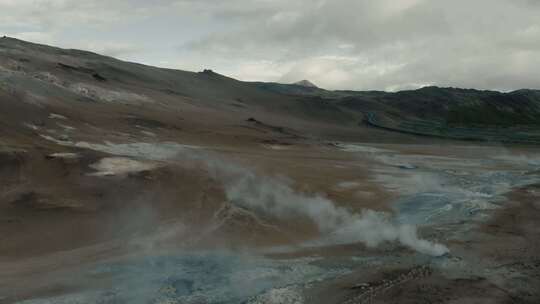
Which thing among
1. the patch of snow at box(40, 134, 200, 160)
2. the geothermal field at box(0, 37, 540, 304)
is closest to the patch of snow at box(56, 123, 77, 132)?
the geothermal field at box(0, 37, 540, 304)

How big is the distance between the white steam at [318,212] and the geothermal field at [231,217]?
0.37 feet

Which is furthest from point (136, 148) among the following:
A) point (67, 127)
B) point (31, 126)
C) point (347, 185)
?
point (347, 185)

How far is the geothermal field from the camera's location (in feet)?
53.5

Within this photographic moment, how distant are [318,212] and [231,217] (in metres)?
4.43

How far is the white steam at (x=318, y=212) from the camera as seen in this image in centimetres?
2119

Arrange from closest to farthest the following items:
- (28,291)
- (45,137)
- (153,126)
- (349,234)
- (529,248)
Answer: (28,291), (529,248), (349,234), (45,137), (153,126)

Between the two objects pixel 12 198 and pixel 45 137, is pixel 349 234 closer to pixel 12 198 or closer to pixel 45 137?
pixel 12 198

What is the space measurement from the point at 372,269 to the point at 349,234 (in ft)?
13.8

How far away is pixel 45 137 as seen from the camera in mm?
31688

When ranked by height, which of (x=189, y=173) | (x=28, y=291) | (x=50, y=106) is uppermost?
(x=50, y=106)

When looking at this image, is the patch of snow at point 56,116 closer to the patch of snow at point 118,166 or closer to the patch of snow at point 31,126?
the patch of snow at point 31,126

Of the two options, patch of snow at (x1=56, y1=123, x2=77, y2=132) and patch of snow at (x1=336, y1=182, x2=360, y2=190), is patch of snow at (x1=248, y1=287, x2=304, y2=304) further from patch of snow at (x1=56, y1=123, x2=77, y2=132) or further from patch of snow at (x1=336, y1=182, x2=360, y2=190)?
patch of snow at (x1=56, y1=123, x2=77, y2=132)

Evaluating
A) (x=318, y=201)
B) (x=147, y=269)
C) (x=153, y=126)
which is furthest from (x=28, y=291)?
(x=153, y=126)

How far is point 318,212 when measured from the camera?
81.9ft
